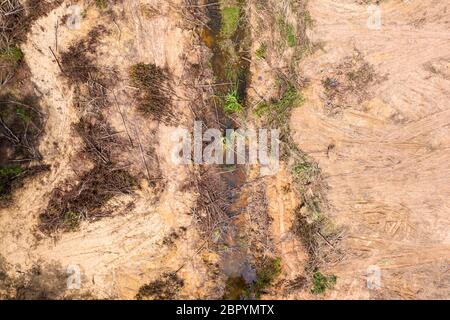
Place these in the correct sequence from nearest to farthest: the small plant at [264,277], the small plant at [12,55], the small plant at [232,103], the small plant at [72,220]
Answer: the small plant at [12,55], the small plant at [72,220], the small plant at [232,103], the small plant at [264,277]

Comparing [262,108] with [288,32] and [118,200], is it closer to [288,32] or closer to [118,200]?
[288,32]

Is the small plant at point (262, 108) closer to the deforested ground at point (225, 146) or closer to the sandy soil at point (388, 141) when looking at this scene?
the deforested ground at point (225, 146)

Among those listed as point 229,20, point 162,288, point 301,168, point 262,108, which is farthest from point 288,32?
point 162,288

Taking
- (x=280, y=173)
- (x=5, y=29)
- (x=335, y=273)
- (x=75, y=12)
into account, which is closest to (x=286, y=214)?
(x=280, y=173)

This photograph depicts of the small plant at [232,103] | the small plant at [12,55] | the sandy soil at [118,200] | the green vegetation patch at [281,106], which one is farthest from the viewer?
the small plant at [232,103]

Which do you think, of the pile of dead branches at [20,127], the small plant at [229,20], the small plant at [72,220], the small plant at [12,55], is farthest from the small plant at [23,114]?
the small plant at [229,20]

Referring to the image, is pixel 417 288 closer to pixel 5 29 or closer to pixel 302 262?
pixel 302 262

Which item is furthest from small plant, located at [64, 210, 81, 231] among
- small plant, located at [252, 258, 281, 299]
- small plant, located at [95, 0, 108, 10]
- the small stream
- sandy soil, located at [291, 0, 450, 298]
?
sandy soil, located at [291, 0, 450, 298]
